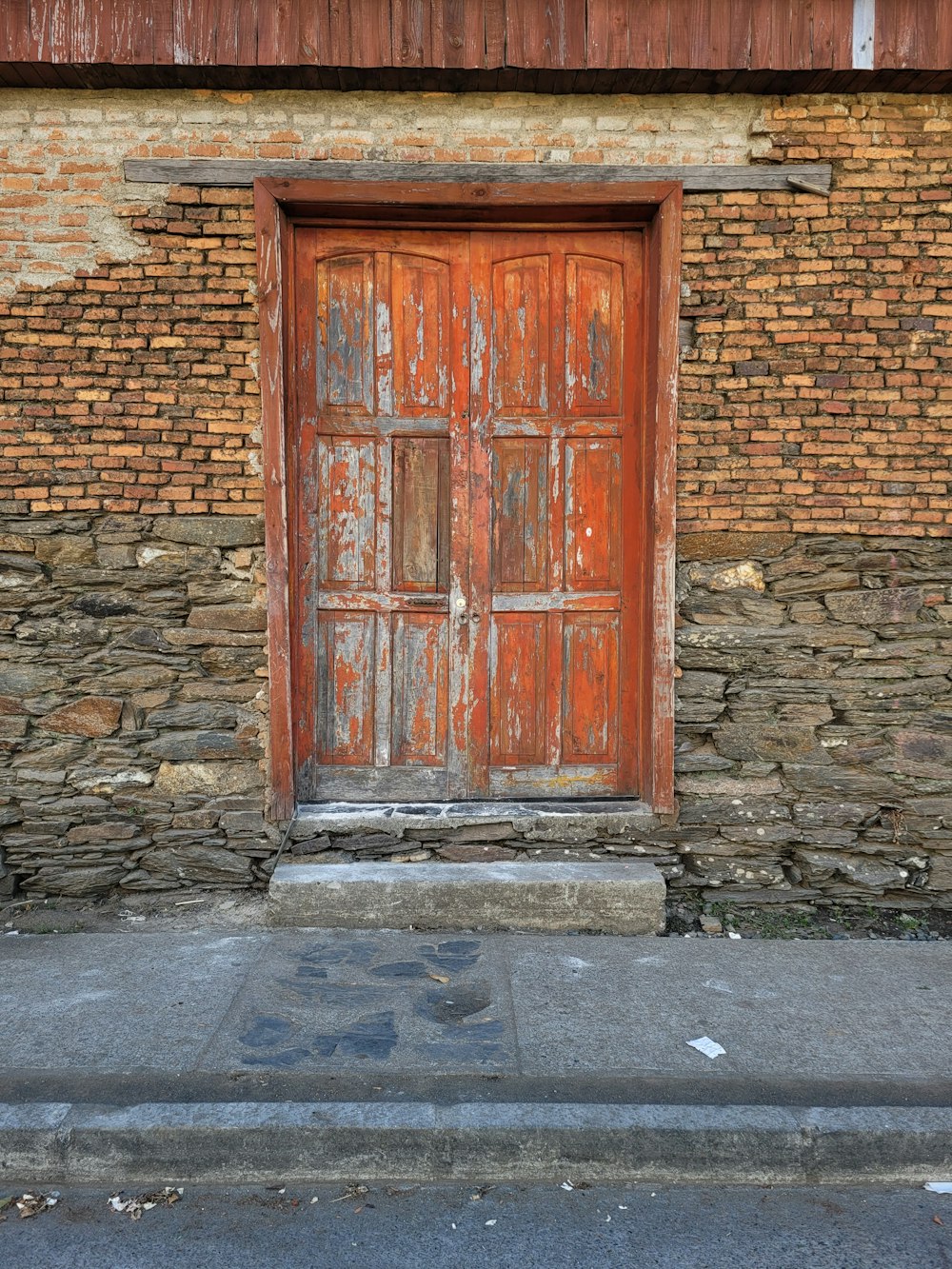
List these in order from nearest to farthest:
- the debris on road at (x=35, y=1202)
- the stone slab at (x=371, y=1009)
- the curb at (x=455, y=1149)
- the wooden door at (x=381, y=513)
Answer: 1. the debris on road at (x=35, y=1202)
2. the curb at (x=455, y=1149)
3. the stone slab at (x=371, y=1009)
4. the wooden door at (x=381, y=513)

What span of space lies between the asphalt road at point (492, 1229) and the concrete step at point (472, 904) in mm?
1556

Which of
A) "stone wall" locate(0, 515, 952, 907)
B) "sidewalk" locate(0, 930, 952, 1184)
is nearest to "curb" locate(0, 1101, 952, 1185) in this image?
"sidewalk" locate(0, 930, 952, 1184)

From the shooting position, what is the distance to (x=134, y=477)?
459cm

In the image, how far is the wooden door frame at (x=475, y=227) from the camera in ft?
14.8

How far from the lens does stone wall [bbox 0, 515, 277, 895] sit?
462cm

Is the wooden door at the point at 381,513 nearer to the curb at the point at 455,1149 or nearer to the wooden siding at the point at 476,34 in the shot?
the wooden siding at the point at 476,34

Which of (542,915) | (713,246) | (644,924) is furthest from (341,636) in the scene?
(713,246)

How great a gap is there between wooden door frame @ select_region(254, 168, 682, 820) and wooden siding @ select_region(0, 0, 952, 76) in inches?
20.3

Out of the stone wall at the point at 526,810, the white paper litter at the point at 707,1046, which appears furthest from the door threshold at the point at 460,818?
the white paper litter at the point at 707,1046

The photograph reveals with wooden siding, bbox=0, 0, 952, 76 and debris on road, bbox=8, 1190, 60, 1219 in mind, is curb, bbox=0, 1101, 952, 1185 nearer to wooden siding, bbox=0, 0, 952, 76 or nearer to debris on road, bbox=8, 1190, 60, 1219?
debris on road, bbox=8, 1190, 60, 1219

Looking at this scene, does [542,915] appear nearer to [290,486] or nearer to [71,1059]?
[71,1059]

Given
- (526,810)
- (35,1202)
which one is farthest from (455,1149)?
(526,810)

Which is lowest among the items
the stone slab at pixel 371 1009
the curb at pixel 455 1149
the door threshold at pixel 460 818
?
the curb at pixel 455 1149

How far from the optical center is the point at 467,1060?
132 inches
